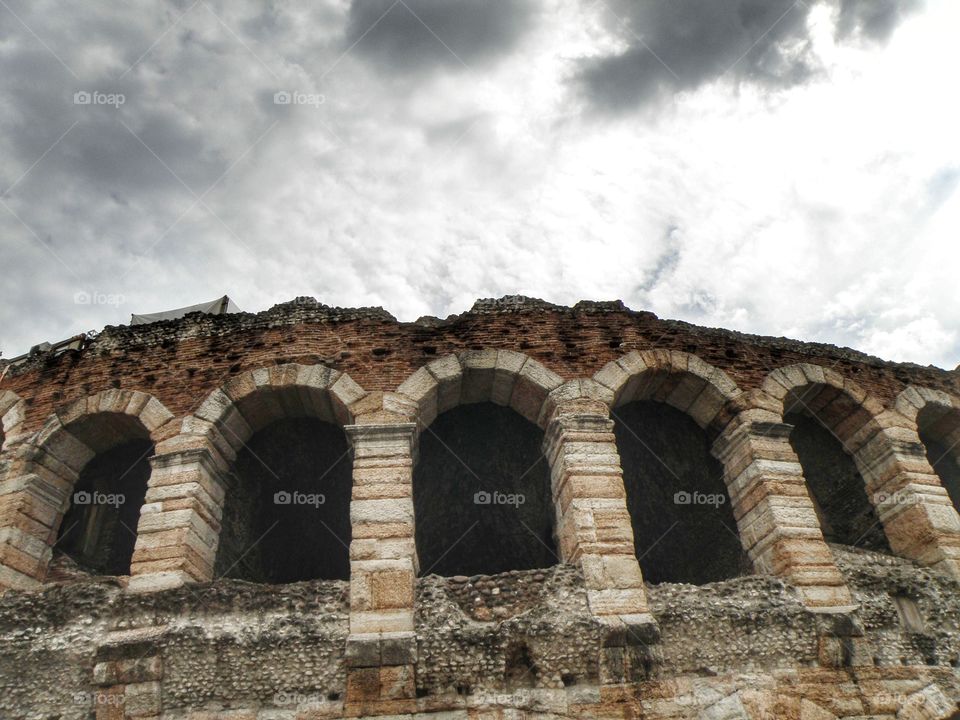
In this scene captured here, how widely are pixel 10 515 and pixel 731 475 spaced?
8768 millimetres

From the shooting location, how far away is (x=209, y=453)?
8.63 meters

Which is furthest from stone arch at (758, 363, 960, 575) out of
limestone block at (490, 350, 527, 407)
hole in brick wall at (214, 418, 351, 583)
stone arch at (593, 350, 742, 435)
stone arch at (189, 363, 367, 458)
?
hole in brick wall at (214, 418, 351, 583)

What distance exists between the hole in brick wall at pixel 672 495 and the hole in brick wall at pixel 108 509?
6924mm

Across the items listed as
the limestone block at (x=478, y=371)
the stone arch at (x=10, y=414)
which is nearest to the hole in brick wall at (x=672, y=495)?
the limestone block at (x=478, y=371)

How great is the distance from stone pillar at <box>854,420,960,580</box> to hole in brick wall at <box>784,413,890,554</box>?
213mm

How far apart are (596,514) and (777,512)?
2167mm

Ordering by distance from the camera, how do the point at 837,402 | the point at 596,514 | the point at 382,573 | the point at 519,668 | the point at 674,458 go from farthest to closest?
the point at 674,458 < the point at 837,402 < the point at 596,514 < the point at 382,573 < the point at 519,668

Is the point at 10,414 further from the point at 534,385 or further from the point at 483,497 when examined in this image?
the point at 534,385

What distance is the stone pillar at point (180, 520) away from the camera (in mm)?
7723

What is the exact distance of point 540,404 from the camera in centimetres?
933

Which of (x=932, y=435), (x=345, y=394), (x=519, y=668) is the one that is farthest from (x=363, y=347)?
(x=932, y=435)

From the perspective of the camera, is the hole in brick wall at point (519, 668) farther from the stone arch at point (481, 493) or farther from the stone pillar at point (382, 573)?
the stone arch at point (481, 493)

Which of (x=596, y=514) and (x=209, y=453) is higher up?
(x=209, y=453)

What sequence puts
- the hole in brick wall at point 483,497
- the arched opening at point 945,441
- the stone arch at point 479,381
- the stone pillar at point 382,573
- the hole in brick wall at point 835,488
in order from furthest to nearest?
the hole in brick wall at point 483,497 < the arched opening at point 945,441 < the hole in brick wall at point 835,488 < the stone arch at point 479,381 < the stone pillar at point 382,573
